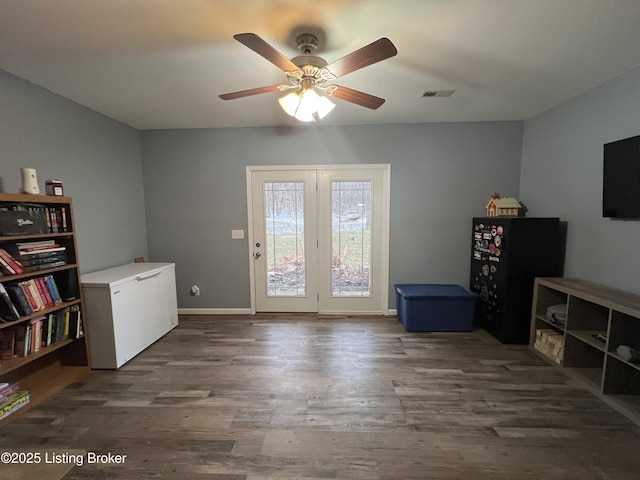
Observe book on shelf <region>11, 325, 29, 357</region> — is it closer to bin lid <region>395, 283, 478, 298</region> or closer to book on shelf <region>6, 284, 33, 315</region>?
book on shelf <region>6, 284, 33, 315</region>

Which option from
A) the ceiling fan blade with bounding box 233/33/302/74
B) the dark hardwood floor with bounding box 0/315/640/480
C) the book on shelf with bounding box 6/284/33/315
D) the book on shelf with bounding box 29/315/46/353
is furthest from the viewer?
the book on shelf with bounding box 29/315/46/353

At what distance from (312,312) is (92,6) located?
11.3ft

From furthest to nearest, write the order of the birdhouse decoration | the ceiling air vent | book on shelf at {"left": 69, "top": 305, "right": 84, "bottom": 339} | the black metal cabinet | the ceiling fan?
the birdhouse decoration < the black metal cabinet < the ceiling air vent < book on shelf at {"left": 69, "top": 305, "right": 84, "bottom": 339} < the ceiling fan

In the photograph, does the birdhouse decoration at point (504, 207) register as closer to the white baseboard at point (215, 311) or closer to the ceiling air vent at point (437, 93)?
the ceiling air vent at point (437, 93)

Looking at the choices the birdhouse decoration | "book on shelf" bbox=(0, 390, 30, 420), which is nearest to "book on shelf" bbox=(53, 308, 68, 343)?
"book on shelf" bbox=(0, 390, 30, 420)

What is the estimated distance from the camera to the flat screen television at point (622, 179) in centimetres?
203

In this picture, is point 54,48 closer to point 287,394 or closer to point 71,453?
point 71,453

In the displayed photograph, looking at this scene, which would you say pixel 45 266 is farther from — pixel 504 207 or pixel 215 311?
pixel 504 207

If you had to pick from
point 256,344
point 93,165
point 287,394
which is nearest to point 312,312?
point 256,344

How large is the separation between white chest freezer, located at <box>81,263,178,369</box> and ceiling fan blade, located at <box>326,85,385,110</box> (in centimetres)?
252

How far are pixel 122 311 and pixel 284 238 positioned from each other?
6.32 feet

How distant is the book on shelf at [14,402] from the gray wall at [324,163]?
1829mm

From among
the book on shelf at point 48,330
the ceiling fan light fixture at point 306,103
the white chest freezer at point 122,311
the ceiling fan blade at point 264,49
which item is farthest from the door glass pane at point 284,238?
the book on shelf at point 48,330

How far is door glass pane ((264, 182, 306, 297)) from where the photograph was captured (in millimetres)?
3545
